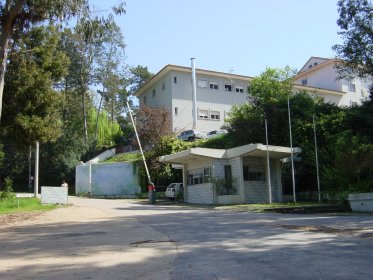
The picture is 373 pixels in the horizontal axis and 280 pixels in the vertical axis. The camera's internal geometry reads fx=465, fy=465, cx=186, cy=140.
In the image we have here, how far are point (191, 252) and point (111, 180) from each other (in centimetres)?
3603

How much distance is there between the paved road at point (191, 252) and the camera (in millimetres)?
7230

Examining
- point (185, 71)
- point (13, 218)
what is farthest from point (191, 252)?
point (185, 71)

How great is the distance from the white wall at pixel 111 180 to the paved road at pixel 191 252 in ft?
97.5

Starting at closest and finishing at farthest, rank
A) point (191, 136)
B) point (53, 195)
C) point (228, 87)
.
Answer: point (53, 195)
point (191, 136)
point (228, 87)

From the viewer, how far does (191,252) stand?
912cm

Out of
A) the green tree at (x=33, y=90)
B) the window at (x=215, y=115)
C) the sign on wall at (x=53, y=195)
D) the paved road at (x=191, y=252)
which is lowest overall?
the paved road at (x=191, y=252)

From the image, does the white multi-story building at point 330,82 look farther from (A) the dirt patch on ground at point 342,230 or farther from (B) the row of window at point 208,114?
(A) the dirt patch on ground at point 342,230

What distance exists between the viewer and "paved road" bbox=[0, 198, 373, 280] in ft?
23.7

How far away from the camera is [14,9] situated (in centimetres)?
1997

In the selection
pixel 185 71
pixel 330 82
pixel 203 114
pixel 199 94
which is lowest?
pixel 203 114

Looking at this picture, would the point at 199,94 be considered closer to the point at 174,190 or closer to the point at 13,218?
the point at 174,190

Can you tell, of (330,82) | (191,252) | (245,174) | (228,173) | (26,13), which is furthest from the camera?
(330,82)

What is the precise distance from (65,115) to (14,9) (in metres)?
40.6

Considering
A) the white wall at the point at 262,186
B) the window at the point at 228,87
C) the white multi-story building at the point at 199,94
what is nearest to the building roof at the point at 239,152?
the white wall at the point at 262,186
